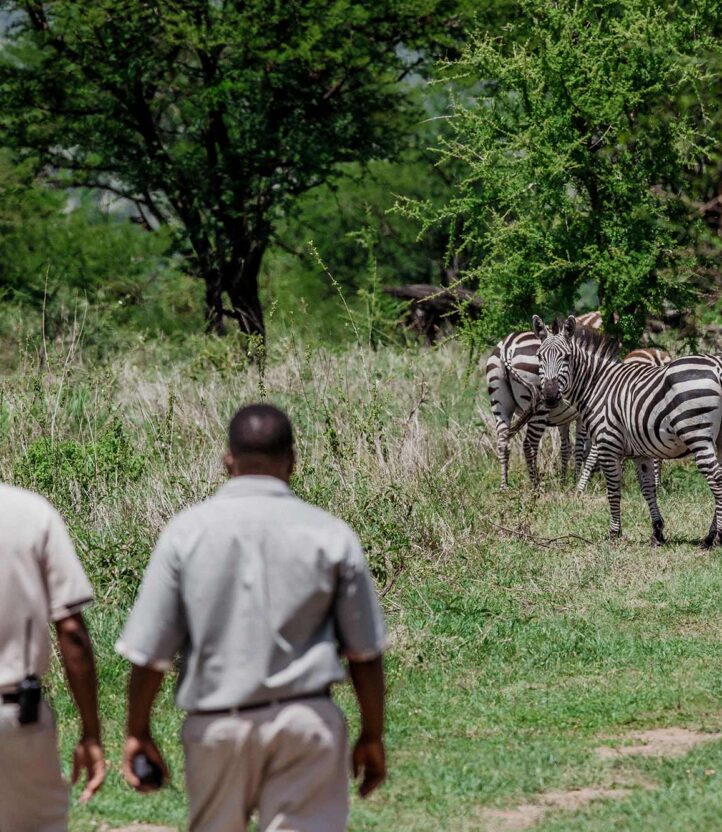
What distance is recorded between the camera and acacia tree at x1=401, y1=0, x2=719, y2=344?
51.1ft

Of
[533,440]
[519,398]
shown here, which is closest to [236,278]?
[519,398]

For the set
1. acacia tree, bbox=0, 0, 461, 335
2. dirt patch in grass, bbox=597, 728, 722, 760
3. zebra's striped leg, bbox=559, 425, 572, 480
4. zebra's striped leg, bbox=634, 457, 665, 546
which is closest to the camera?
dirt patch in grass, bbox=597, 728, 722, 760

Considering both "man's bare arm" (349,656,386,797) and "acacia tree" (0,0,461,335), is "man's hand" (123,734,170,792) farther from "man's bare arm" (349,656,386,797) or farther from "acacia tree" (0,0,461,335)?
"acacia tree" (0,0,461,335)

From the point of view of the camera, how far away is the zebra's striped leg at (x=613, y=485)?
12.4m

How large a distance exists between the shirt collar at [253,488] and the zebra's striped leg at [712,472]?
8513 mm

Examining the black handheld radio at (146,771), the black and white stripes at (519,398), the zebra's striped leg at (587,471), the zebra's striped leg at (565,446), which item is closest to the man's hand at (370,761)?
the black handheld radio at (146,771)

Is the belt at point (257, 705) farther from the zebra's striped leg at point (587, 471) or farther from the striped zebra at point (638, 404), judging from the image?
the zebra's striped leg at point (587, 471)

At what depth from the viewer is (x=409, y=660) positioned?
337 inches

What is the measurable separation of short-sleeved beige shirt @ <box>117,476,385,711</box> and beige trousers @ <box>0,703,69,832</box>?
0.45 metres

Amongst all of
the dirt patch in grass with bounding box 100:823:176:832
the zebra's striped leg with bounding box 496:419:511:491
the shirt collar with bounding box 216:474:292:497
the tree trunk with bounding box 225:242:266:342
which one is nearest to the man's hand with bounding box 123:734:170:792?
the shirt collar with bounding box 216:474:292:497

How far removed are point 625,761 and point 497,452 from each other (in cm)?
987

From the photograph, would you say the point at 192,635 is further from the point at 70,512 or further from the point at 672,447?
the point at 672,447

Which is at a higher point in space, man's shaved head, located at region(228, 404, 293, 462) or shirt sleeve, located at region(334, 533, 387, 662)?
man's shaved head, located at region(228, 404, 293, 462)

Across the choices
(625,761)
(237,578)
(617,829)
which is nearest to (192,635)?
(237,578)
